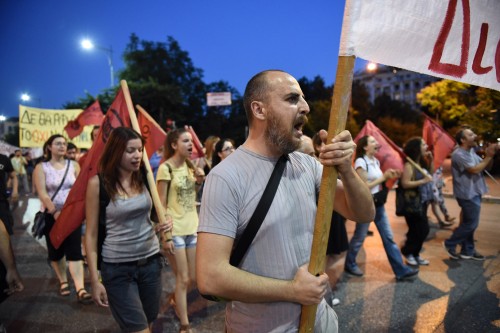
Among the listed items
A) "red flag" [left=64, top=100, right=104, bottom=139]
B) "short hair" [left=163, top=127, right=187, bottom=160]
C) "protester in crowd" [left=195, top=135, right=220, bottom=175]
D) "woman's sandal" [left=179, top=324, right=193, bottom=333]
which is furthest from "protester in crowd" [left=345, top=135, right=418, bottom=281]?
"red flag" [left=64, top=100, right=104, bottom=139]

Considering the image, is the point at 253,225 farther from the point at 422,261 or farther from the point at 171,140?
the point at 422,261

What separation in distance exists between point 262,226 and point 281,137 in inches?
17.4

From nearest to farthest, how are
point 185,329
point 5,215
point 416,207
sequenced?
point 5,215
point 185,329
point 416,207

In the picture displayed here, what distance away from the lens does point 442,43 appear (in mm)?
1617

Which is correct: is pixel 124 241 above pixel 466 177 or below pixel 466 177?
below

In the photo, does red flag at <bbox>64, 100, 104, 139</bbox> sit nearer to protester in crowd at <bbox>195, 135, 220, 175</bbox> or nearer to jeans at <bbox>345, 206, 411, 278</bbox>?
protester in crowd at <bbox>195, 135, 220, 175</bbox>

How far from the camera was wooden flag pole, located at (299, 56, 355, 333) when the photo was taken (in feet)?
4.65

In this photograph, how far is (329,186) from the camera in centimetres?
154

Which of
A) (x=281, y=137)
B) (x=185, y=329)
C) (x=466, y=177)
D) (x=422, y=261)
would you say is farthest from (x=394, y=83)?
(x=281, y=137)

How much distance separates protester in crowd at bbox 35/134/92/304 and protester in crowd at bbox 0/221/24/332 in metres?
2.05

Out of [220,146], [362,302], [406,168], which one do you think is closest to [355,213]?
[362,302]

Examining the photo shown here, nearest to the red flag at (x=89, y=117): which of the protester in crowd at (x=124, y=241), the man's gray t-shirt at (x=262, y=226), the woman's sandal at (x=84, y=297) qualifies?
the woman's sandal at (x=84, y=297)

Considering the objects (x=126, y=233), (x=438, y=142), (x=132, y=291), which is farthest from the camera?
(x=438, y=142)

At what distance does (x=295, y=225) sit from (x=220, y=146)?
12.7ft
